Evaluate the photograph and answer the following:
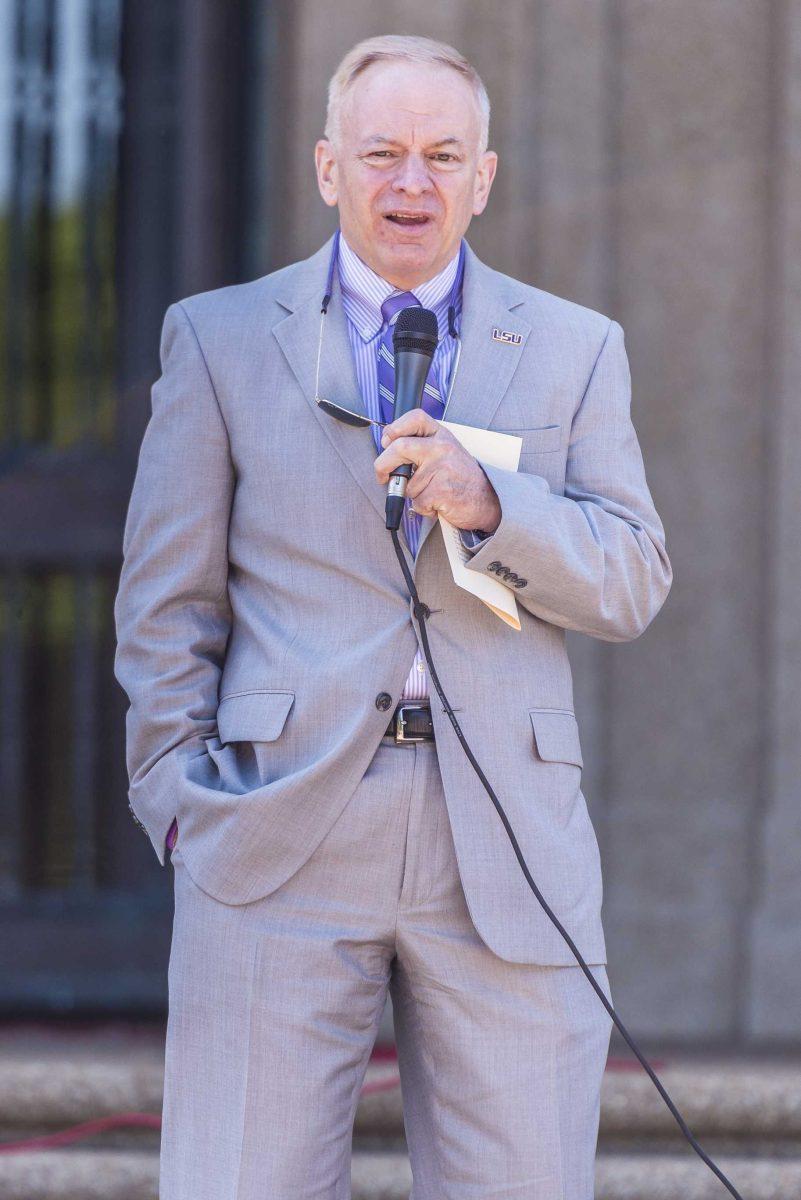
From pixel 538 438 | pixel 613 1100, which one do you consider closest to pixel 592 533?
pixel 538 438

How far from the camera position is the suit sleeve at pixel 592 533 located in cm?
206

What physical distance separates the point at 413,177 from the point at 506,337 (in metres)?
0.27

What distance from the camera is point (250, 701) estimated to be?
7.16ft

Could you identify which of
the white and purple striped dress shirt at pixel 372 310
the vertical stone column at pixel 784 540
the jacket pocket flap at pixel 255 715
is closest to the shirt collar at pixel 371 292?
the white and purple striped dress shirt at pixel 372 310

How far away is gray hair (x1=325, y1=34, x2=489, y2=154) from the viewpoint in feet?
7.25

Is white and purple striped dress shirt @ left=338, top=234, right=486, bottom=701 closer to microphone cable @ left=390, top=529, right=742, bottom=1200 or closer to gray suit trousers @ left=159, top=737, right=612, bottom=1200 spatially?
microphone cable @ left=390, top=529, right=742, bottom=1200

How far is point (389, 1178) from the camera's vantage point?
11.4ft

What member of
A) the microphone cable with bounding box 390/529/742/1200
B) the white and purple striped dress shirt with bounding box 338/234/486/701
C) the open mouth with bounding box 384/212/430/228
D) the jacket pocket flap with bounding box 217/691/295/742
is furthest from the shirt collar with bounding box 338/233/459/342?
the jacket pocket flap with bounding box 217/691/295/742

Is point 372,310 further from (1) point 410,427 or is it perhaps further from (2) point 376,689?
(2) point 376,689

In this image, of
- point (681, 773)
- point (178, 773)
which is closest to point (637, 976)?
point (681, 773)

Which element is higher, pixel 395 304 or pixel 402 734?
pixel 395 304

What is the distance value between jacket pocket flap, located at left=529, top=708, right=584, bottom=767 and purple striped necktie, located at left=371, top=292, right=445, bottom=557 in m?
0.30

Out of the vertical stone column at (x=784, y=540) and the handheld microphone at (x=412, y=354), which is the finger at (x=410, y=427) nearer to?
the handheld microphone at (x=412, y=354)

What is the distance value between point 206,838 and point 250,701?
0.66 ft
